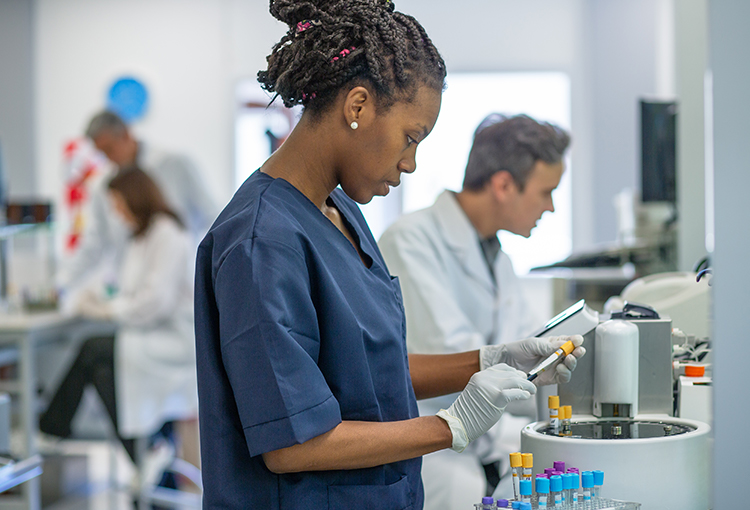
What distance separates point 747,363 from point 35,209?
3.29 metres

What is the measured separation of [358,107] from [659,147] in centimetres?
208

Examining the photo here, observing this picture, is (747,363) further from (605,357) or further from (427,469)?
(427,469)

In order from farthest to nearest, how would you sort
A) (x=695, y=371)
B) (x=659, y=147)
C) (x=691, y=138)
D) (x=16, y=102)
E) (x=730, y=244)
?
(x=16, y=102)
(x=659, y=147)
(x=691, y=138)
(x=695, y=371)
(x=730, y=244)

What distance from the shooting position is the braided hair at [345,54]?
934mm

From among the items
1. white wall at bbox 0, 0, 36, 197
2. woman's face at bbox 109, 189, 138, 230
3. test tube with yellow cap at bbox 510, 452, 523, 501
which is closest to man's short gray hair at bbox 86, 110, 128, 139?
woman's face at bbox 109, 189, 138, 230

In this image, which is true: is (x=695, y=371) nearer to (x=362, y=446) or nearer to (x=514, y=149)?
(x=362, y=446)

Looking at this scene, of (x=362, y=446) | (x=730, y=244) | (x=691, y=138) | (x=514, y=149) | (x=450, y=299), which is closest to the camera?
(x=730, y=244)

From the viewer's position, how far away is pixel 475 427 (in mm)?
950

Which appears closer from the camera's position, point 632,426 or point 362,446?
point 362,446

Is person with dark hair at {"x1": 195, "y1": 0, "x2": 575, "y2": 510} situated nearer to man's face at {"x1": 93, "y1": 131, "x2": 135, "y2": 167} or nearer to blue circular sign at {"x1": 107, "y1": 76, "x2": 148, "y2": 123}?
man's face at {"x1": 93, "y1": 131, "x2": 135, "y2": 167}

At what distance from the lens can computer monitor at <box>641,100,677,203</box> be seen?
2699mm

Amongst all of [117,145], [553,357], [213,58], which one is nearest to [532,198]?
[553,357]

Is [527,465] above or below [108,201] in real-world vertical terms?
below

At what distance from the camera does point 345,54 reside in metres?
0.93
